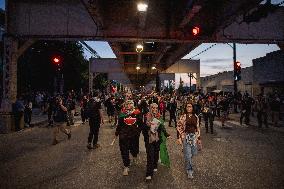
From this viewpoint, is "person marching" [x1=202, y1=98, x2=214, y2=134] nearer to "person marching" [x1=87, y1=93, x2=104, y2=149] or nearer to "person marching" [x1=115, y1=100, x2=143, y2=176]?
"person marching" [x1=87, y1=93, x2=104, y2=149]

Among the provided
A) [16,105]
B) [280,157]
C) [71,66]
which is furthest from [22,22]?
[71,66]

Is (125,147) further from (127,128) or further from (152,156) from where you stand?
(152,156)

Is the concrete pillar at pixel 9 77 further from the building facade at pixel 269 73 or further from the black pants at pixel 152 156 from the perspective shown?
the building facade at pixel 269 73

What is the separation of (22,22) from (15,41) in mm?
1091

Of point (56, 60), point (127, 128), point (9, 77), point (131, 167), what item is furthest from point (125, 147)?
point (9, 77)

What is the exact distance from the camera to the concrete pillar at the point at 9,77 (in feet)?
50.9

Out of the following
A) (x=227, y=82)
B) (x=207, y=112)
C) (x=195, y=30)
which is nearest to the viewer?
(x=195, y=30)

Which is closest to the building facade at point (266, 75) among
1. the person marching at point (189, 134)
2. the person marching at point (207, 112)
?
the person marching at point (207, 112)

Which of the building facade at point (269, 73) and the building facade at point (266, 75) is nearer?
the building facade at point (269, 73)

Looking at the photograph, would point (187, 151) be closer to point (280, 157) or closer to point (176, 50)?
point (280, 157)

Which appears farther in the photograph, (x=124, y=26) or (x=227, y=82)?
(x=227, y=82)

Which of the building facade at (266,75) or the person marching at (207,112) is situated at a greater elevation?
the building facade at (266,75)

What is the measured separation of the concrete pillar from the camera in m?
15.5

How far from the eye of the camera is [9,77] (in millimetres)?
15812
